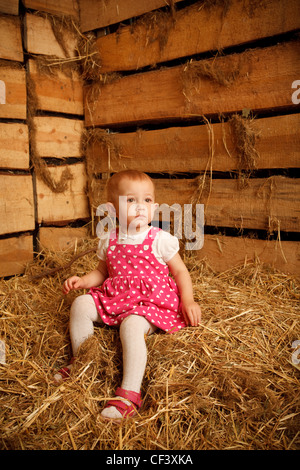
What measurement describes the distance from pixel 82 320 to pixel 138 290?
31 centimetres

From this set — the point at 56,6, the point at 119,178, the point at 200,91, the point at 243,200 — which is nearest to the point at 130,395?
the point at 119,178

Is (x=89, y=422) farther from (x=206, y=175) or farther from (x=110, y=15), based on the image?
(x=110, y=15)

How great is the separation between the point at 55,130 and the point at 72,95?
364 millimetres

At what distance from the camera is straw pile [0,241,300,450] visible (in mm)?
1262

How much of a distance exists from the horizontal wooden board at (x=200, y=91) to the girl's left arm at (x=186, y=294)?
1175mm

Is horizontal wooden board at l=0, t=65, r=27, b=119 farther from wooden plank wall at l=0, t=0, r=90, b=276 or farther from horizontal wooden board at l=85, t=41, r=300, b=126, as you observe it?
horizontal wooden board at l=85, t=41, r=300, b=126

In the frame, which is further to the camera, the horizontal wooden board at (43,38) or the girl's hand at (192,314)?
the horizontal wooden board at (43,38)

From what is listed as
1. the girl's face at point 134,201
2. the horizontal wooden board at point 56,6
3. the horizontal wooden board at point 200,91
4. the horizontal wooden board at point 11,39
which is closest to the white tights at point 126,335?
the girl's face at point 134,201

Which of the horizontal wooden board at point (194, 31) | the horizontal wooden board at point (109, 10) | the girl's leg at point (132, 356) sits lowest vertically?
the girl's leg at point (132, 356)

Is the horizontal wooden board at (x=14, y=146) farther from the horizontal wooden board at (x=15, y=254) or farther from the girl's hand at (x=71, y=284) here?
the girl's hand at (x=71, y=284)

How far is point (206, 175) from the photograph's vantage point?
8.37ft

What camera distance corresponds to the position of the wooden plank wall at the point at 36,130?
8.68 ft

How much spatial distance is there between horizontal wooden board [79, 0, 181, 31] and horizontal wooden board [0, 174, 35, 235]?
1406mm

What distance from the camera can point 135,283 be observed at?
1.78 meters
